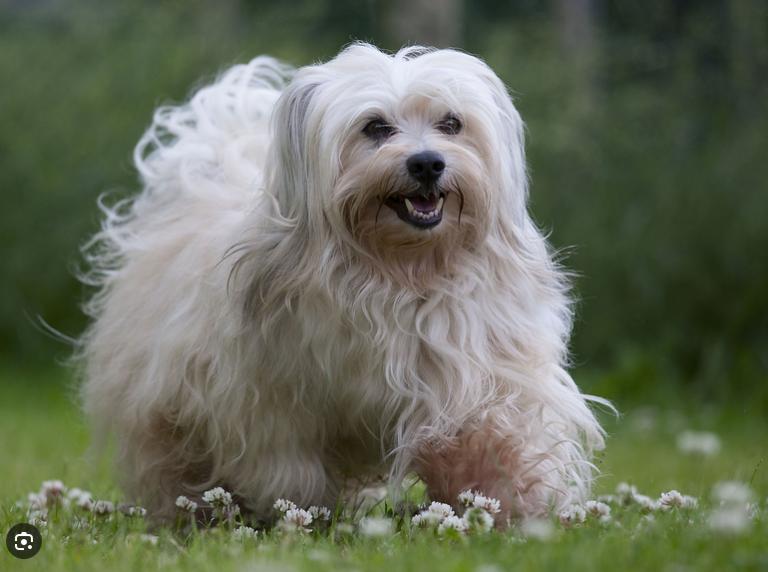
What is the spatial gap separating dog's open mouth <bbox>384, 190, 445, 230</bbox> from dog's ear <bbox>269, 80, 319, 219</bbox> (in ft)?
1.02

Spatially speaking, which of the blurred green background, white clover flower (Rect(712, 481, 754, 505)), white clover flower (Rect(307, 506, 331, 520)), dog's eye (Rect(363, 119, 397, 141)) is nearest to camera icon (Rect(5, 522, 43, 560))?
white clover flower (Rect(307, 506, 331, 520))

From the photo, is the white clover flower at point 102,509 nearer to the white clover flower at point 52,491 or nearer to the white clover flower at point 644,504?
the white clover flower at point 52,491

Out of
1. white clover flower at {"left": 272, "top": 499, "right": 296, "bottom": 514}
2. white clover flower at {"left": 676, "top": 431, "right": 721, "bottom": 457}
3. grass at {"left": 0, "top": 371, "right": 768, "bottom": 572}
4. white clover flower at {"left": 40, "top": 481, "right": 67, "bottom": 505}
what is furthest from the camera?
white clover flower at {"left": 676, "top": 431, "right": 721, "bottom": 457}

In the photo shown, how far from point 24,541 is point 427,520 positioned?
3.58 feet

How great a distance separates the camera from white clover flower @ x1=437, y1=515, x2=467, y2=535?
2641 millimetres

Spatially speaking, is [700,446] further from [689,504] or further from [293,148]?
[293,148]

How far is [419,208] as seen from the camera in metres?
3.11

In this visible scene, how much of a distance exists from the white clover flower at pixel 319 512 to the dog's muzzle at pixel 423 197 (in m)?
0.93

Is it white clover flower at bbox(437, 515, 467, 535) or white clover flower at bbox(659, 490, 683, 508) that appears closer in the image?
white clover flower at bbox(437, 515, 467, 535)

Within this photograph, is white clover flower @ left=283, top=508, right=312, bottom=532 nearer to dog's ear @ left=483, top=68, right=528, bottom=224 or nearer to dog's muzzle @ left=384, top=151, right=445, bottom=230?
dog's muzzle @ left=384, top=151, right=445, bottom=230

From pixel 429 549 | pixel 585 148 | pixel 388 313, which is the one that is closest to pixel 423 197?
pixel 388 313

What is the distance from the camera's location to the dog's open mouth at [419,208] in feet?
10.1

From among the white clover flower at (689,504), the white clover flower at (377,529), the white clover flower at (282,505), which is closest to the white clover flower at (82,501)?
the white clover flower at (282,505)

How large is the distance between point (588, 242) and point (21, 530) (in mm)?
5555
